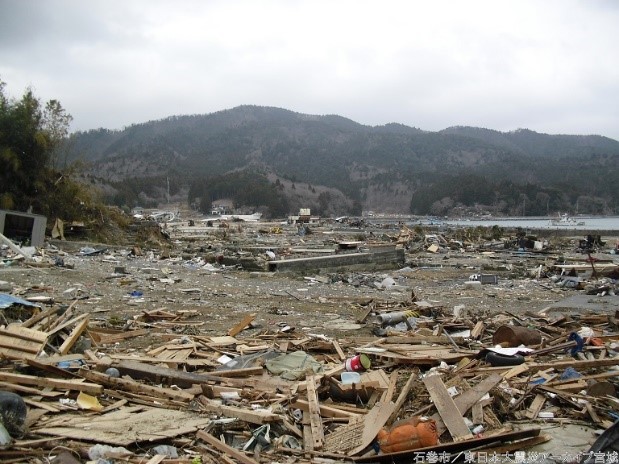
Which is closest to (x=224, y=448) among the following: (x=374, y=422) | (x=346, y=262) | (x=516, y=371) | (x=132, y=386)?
(x=374, y=422)

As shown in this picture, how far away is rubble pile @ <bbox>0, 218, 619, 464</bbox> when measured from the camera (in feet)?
13.2

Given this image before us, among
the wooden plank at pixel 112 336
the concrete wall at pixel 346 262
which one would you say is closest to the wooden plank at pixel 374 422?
the wooden plank at pixel 112 336

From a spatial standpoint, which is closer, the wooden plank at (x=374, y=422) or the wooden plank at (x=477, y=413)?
the wooden plank at (x=374, y=422)

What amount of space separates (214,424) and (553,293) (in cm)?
1292

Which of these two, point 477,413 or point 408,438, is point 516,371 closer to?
point 477,413

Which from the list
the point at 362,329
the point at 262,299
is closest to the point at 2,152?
the point at 262,299

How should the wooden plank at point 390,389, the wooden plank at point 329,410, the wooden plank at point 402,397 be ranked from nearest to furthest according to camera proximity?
the wooden plank at point 402,397
the wooden plank at point 329,410
the wooden plank at point 390,389

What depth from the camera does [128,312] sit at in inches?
384

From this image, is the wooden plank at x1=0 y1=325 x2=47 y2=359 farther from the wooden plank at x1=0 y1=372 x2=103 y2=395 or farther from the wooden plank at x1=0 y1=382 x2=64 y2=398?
the wooden plank at x1=0 y1=382 x2=64 y2=398

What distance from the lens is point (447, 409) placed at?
451 cm

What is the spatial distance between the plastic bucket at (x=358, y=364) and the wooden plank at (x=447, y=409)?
0.99m

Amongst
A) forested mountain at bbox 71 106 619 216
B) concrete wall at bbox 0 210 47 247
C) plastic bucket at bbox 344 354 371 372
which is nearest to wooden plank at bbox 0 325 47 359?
plastic bucket at bbox 344 354 371 372

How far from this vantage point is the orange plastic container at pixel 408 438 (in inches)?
157

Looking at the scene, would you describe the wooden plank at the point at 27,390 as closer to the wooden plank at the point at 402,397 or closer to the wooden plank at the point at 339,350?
the wooden plank at the point at 402,397
